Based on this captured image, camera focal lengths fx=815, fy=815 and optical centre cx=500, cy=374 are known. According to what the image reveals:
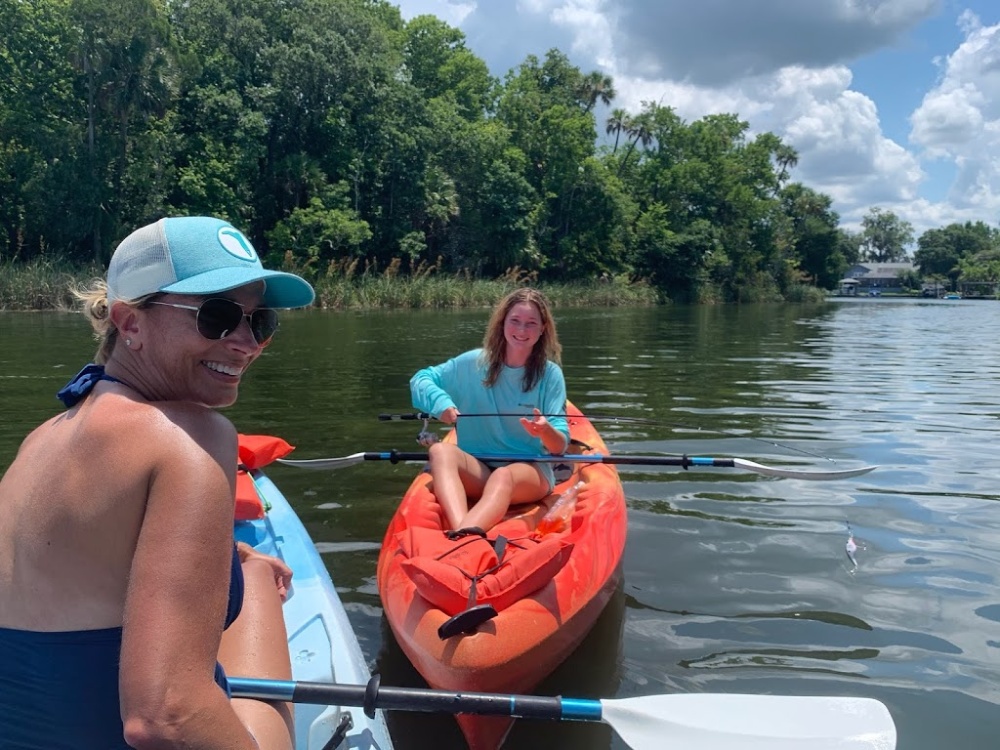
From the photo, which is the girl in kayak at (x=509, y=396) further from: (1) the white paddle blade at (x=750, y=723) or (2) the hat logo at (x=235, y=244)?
(2) the hat logo at (x=235, y=244)

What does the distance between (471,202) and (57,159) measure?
17529mm

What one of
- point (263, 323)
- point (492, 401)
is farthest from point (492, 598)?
point (492, 401)

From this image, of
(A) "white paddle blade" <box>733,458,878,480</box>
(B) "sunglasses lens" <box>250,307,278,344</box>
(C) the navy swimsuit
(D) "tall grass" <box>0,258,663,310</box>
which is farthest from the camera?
(D) "tall grass" <box>0,258,663,310</box>

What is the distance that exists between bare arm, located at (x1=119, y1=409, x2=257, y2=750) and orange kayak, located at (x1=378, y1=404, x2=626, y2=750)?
1.43m

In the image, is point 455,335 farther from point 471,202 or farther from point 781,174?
point 781,174

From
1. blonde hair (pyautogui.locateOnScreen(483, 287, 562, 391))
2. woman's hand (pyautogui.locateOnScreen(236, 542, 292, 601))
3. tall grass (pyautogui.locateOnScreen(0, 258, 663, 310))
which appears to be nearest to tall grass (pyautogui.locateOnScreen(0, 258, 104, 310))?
tall grass (pyautogui.locateOnScreen(0, 258, 663, 310))

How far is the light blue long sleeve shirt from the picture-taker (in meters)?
4.71

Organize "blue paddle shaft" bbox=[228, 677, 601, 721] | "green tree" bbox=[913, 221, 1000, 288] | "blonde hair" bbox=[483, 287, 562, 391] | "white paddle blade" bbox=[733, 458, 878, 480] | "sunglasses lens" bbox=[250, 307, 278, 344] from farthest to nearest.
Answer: "green tree" bbox=[913, 221, 1000, 288], "white paddle blade" bbox=[733, 458, 878, 480], "blonde hair" bbox=[483, 287, 562, 391], "blue paddle shaft" bbox=[228, 677, 601, 721], "sunglasses lens" bbox=[250, 307, 278, 344]

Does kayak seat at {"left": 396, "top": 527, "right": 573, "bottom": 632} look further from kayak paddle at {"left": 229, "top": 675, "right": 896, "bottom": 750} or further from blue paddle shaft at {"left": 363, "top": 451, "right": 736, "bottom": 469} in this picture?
blue paddle shaft at {"left": 363, "top": 451, "right": 736, "bottom": 469}

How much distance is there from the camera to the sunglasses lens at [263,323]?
1.63m

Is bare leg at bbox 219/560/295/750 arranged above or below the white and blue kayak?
above

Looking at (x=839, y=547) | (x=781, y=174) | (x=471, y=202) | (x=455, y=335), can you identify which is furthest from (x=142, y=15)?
(x=781, y=174)

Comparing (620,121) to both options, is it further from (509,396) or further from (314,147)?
(509,396)

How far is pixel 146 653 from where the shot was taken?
1.21 metres
